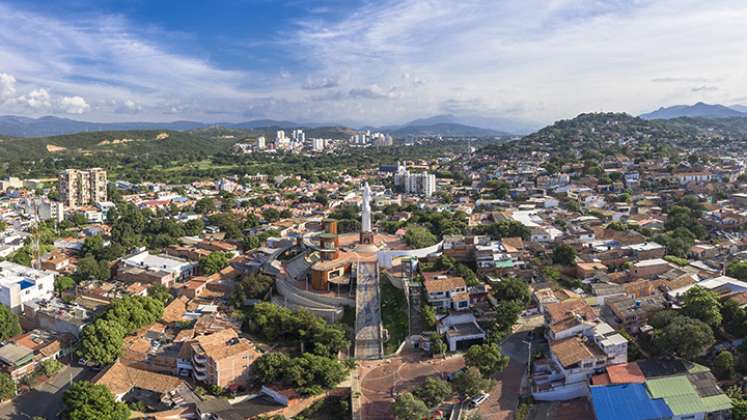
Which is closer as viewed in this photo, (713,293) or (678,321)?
(678,321)

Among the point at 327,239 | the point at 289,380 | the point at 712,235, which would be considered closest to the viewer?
the point at 289,380

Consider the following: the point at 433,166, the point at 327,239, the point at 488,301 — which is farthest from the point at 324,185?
the point at 488,301

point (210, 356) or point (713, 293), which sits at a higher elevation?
point (713, 293)

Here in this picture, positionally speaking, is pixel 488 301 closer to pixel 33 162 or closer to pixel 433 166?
pixel 433 166

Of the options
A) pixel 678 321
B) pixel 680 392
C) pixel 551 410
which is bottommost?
pixel 551 410

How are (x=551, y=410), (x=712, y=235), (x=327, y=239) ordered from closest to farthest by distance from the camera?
(x=551, y=410) < (x=327, y=239) < (x=712, y=235)

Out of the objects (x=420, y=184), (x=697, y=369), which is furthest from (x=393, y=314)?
(x=420, y=184)

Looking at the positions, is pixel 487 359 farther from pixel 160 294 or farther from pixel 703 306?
pixel 160 294
